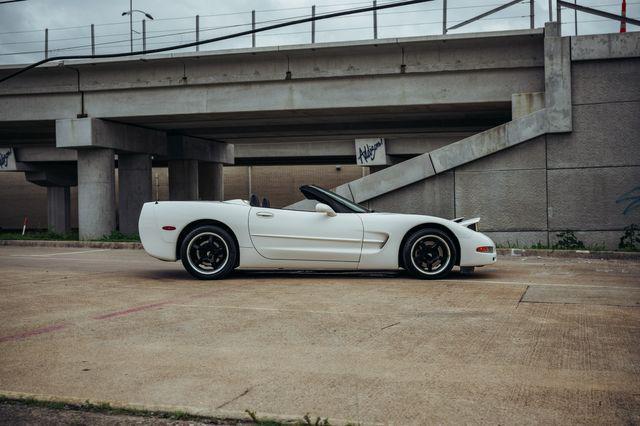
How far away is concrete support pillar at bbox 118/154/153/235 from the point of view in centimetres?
2373

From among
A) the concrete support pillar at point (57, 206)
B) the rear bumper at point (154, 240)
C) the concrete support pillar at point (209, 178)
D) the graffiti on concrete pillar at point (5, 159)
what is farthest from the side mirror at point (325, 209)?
the concrete support pillar at point (57, 206)

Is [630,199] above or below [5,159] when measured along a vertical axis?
below

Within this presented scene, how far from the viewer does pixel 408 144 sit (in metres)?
30.8

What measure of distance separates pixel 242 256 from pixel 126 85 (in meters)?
12.8

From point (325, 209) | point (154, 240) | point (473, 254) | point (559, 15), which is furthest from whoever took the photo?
point (559, 15)

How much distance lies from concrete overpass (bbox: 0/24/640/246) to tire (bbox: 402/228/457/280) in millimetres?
6663

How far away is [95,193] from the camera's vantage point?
68.7 ft

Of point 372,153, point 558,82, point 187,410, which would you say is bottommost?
point 187,410

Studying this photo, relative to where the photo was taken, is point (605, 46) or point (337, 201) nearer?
point (337, 201)

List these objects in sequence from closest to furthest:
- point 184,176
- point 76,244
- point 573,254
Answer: point 573,254
point 76,244
point 184,176

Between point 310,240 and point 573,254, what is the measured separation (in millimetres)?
6783

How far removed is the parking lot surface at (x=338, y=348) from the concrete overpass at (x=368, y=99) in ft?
23.6

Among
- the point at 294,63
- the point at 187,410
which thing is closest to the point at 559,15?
the point at 294,63

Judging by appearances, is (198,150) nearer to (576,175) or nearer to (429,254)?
(576,175)
